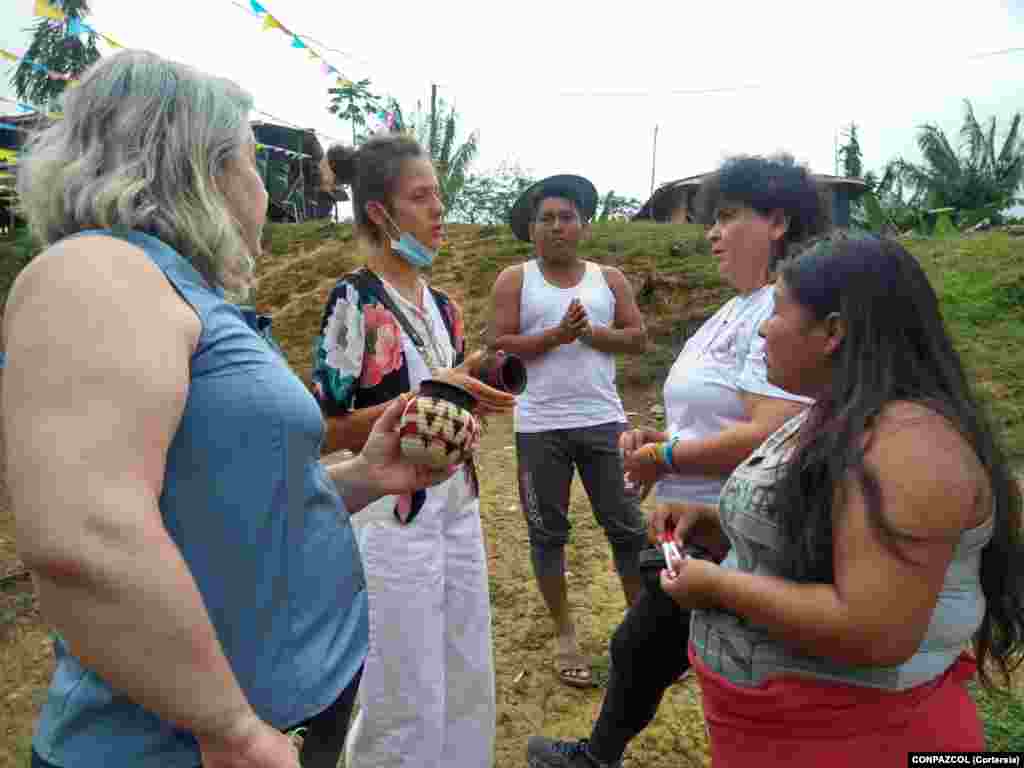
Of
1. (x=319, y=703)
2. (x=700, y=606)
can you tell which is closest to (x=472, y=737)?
(x=700, y=606)

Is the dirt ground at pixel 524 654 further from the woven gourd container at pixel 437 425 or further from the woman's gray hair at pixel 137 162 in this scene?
the woman's gray hair at pixel 137 162

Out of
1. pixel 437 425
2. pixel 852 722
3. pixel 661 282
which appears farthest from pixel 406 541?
pixel 661 282

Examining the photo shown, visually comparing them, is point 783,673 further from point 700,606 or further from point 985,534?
point 985,534

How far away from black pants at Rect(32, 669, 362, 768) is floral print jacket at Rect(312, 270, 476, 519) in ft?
2.43

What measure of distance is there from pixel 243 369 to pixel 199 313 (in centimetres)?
9

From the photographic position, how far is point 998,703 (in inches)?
105

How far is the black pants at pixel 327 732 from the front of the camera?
1.28 meters

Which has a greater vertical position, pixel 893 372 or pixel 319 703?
pixel 893 372

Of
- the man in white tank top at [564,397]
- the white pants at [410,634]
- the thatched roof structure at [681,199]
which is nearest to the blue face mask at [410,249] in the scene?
the white pants at [410,634]

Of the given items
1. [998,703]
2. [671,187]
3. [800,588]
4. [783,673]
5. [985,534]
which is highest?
[671,187]

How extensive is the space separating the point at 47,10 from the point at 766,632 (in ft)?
18.3

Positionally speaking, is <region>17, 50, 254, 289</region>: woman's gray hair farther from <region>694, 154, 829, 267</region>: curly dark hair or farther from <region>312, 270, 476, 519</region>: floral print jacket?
<region>694, 154, 829, 267</region>: curly dark hair

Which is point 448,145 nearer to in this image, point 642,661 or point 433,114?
point 433,114

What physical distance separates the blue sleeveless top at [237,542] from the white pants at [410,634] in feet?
2.76
